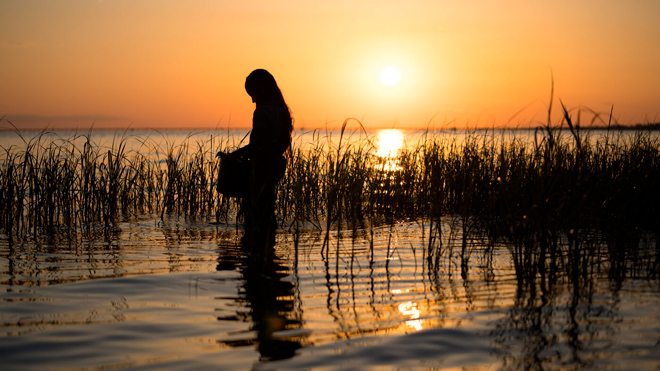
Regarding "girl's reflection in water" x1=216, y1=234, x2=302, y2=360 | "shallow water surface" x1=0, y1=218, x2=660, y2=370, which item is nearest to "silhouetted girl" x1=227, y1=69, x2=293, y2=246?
"girl's reflection in water" x1=216, y1=234, x2=302, y2=360

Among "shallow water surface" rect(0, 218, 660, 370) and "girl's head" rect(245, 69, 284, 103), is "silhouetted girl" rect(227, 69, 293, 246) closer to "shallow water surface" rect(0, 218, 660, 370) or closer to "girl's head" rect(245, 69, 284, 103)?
"girl's head" rect(245, 69, 284, 103)

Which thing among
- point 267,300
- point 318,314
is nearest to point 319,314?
point 318,314

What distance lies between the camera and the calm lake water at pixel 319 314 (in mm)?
2621

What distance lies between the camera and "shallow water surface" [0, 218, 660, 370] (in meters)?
2.62

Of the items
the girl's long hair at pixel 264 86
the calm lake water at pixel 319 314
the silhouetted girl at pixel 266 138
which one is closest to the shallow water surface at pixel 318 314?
the calm lake water at pixel 319 314

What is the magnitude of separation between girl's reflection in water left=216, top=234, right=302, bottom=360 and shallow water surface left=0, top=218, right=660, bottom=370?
0.01 m

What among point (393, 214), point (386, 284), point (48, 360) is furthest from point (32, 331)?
point (393, 214)

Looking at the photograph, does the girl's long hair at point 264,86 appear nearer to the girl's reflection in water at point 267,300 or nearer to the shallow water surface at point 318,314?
the girl's reflection in water at point 267,300

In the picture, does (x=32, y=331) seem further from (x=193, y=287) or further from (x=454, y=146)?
(x=454, y=146)

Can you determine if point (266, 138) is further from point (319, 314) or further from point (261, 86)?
point (319, 314)

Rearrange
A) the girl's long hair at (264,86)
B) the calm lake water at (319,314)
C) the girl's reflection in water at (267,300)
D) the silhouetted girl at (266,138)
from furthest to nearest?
the girl's long hair at (264,86) → the silhouetted girl at (266,138) → the girl's reflection in water at (267,300) → the calm lake water at (319,314)

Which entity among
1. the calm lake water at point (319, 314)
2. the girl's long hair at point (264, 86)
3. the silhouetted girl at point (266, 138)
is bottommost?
the calm lake water at point (319, 314)

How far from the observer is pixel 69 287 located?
395cm

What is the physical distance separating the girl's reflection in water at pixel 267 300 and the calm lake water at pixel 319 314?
0.04 ft
